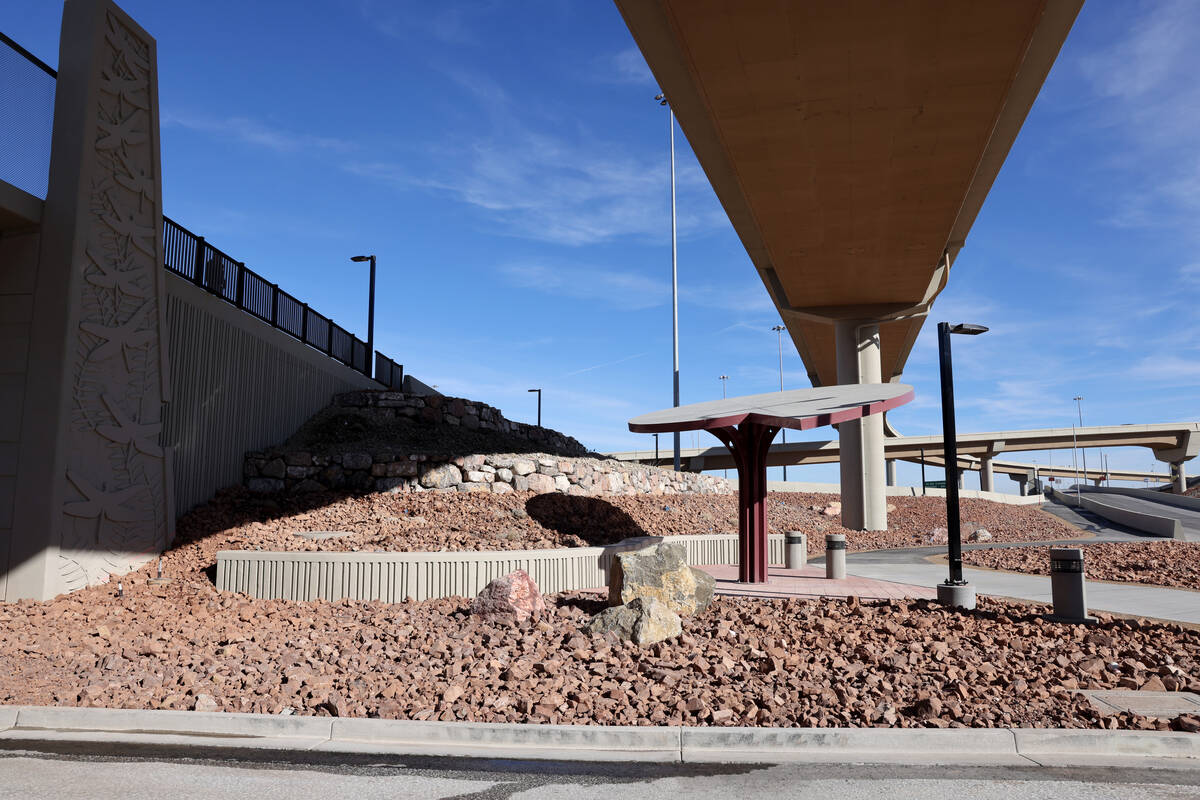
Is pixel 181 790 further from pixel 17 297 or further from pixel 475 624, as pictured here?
pixel 17 297

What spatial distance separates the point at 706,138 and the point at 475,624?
11.3 m

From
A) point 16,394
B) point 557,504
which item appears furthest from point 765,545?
point 16,394

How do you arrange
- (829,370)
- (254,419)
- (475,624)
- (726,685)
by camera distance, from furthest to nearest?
1. (829,370)
2. (254,419)
3. (475,624)
4. (726,685)

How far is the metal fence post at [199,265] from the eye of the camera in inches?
636

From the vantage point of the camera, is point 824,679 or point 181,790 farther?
point 824,679

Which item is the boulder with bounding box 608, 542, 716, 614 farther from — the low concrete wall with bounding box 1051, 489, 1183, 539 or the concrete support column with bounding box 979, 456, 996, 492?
the concrete support column with bounding box 979, 456, 996, 492

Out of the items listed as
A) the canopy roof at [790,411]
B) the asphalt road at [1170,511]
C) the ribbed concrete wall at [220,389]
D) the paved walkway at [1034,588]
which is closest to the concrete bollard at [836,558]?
the paved walkway at [1034,588]

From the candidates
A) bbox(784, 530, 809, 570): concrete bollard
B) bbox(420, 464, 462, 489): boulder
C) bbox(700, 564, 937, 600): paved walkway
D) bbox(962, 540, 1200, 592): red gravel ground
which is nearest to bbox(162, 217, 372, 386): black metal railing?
bbox(420, 464, 462, 489): boulder

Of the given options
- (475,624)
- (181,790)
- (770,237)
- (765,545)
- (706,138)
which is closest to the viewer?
(181,790)

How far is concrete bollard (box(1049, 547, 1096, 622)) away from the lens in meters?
9.50

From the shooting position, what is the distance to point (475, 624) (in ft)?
31.7

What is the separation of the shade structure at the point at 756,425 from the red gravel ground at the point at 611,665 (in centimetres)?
349

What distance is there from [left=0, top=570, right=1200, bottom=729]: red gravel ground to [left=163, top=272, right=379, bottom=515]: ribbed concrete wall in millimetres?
4817

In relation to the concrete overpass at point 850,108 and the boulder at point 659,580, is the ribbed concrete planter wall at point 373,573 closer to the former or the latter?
the boulder at point 659,580
